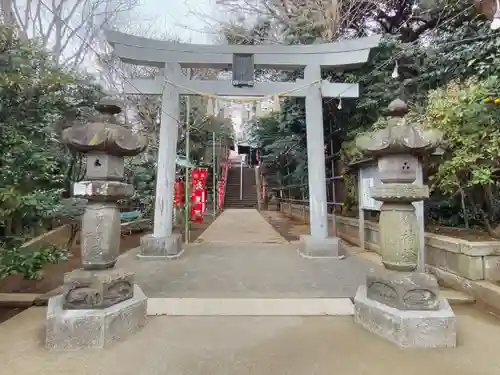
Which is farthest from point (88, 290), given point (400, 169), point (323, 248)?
point (323, 248)

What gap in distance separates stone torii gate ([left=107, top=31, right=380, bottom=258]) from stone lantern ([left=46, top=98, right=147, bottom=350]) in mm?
3764

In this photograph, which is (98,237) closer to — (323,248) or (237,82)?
(323,248)

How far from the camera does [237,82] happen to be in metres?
7.43

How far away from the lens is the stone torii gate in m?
7.26

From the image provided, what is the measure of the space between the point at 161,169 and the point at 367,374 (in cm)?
594

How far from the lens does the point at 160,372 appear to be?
2.68 meters

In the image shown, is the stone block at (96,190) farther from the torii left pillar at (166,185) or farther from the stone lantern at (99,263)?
the torii left pillar at (166,185)

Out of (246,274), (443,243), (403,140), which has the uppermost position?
(403,140)

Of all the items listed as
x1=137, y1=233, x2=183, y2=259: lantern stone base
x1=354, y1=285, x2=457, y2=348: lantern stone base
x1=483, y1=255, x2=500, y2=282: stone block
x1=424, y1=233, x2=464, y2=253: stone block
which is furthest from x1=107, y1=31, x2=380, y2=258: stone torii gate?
x1=354, y1=285, x2=457, y2=348: lantern stone base

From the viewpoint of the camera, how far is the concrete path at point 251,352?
8.93 feet

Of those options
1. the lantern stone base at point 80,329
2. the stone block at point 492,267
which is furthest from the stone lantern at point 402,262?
the lantern stone base at point 80,329

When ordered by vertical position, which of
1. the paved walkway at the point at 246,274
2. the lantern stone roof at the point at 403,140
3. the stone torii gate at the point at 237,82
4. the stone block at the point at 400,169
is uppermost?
the stone torii gate at the point at 237,82

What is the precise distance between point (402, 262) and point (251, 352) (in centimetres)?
181

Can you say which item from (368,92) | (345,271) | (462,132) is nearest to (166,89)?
(368,92)
